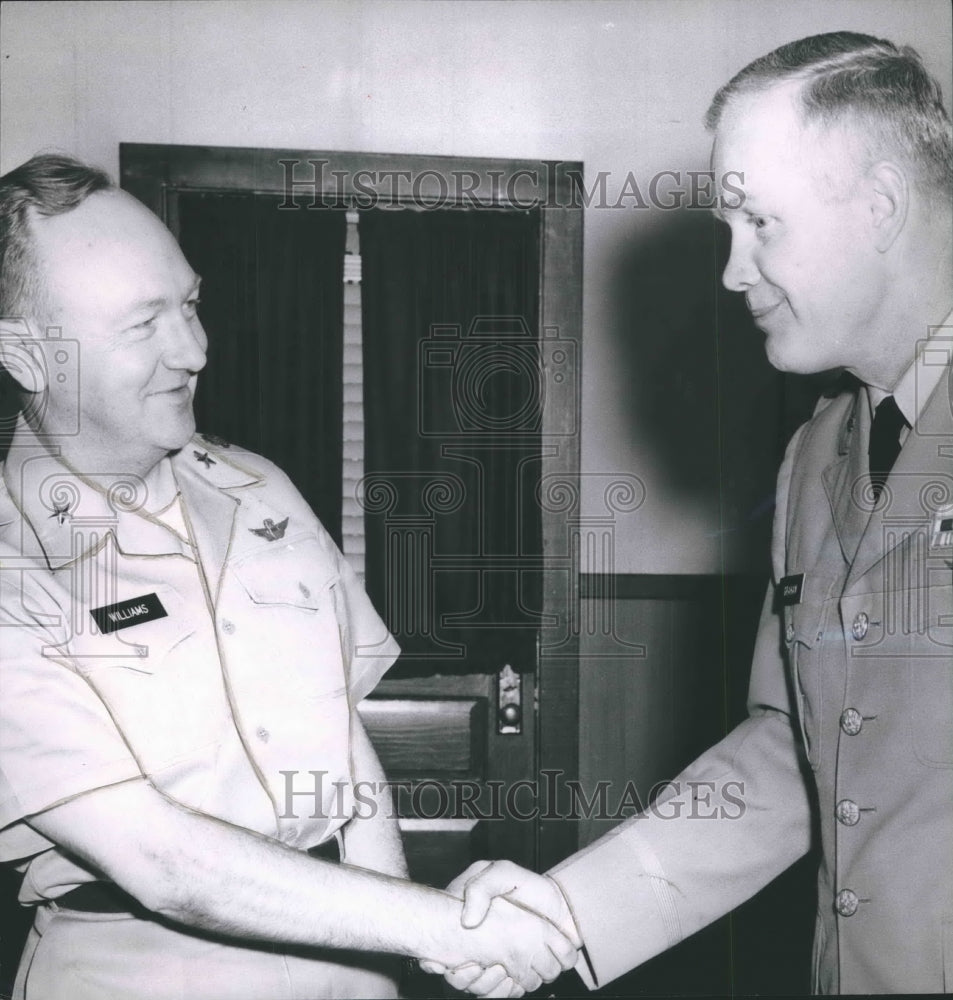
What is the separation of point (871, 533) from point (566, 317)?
67 centimetres

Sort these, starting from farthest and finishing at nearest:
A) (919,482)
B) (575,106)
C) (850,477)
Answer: (575,106) → (850,477) → (919,482)

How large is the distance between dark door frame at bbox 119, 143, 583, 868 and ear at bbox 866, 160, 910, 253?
50 cm

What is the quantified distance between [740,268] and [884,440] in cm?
37

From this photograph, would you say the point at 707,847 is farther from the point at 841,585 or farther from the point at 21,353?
the point at 21,353

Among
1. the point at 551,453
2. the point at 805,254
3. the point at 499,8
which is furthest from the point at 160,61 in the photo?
the point at 805,254

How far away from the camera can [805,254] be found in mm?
1580

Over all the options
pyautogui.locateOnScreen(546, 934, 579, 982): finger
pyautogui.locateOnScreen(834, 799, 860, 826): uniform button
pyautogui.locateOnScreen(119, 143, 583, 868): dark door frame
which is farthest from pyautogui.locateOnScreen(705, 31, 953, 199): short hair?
pyautogui.locateOnScreen(546, 934, 579, 982): finger

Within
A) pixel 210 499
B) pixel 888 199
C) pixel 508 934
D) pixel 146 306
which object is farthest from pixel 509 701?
pixel 888 199

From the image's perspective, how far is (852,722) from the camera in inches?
57.4

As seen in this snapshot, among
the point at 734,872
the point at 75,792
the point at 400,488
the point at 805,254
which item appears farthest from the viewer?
the point at 400,488

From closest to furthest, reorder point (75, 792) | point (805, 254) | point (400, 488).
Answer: point (75, 792), point (805, 254), point (400, 488)

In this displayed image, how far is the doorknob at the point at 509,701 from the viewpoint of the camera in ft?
6.10

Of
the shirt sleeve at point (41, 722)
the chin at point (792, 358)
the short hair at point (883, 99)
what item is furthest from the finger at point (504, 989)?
the short hair at point (883, 99)

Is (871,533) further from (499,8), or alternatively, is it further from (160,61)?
(160,61)
